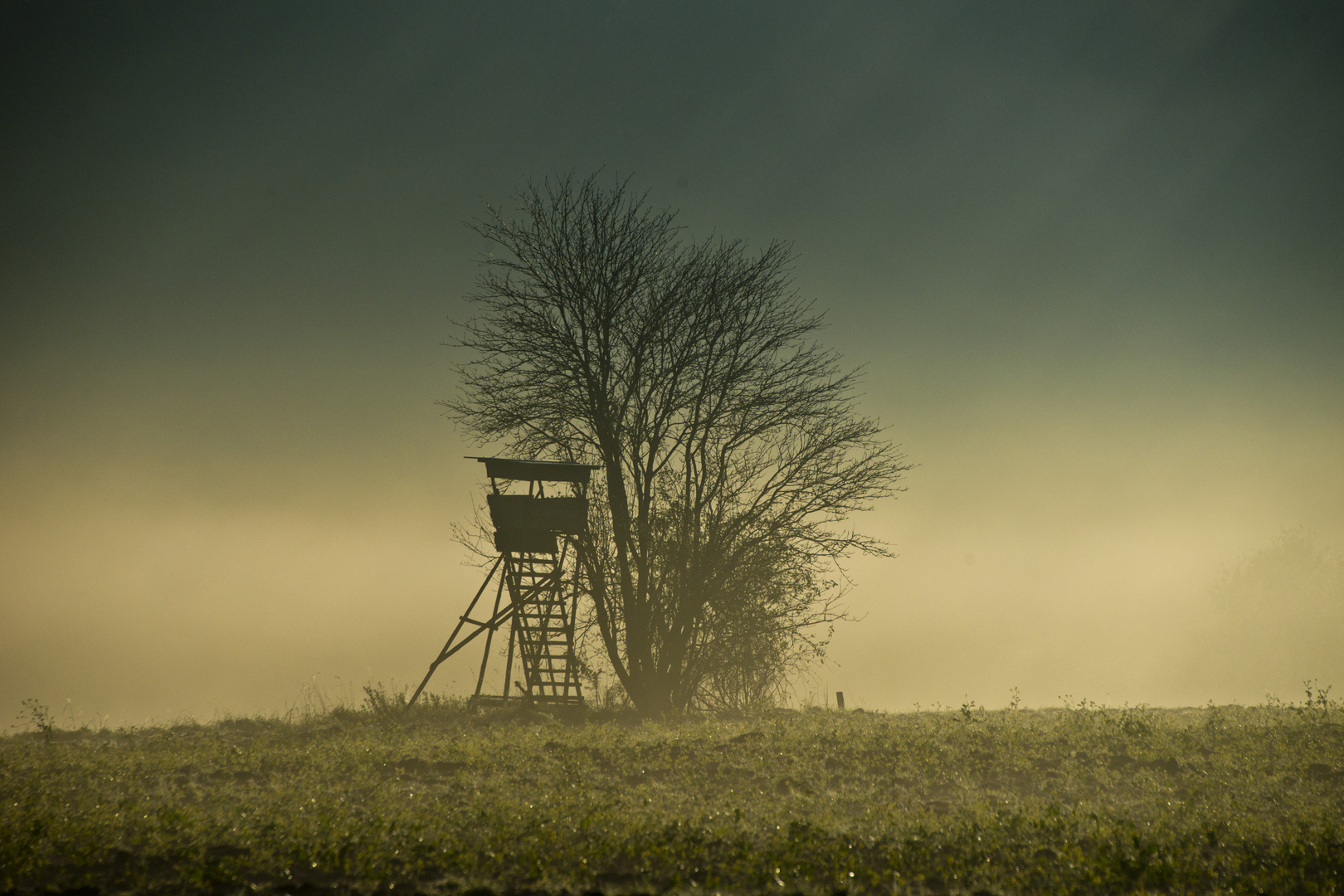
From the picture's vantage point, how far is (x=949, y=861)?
5453 mm

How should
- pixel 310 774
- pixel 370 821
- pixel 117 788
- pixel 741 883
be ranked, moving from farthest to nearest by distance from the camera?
pixel 310 774 → pixel 117 788 → pixel 370 821 → pixel 741 883

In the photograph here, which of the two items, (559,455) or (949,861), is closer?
(949,861)

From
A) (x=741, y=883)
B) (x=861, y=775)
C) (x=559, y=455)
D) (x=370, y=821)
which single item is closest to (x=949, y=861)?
(x=741, y=883)

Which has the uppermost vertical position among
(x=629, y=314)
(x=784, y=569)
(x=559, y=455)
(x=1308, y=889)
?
(x=629, y=314)

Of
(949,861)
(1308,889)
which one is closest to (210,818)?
(949,861)

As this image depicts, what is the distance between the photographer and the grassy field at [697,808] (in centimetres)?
511

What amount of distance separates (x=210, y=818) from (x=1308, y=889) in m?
8.23

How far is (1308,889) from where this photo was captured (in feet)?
16.8

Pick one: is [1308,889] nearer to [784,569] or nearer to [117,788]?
[784,569]

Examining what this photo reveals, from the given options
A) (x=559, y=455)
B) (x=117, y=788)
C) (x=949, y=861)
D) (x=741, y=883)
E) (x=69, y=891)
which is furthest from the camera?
(x=559, y=455)

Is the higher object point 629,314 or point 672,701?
point 629,314

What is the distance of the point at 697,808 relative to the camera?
653 cm

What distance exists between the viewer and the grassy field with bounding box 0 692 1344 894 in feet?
16.8

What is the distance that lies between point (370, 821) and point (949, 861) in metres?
4.50
